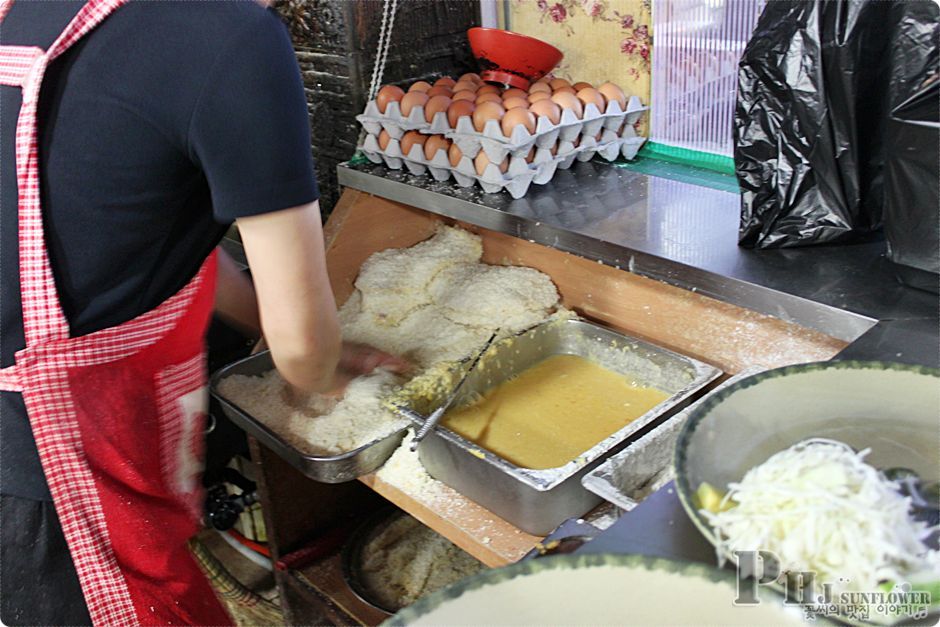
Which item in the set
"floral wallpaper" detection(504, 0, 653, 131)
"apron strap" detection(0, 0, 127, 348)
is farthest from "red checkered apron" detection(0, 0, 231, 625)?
"floral wallpaper" detection(504, 0, 653, 131)

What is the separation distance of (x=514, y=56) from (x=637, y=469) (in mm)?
1117

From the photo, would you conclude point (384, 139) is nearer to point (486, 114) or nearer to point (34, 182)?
point (486, 114)

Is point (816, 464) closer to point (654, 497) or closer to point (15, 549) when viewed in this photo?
point (654, 497)

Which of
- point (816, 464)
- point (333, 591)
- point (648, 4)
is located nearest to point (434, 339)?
point (333, 591)

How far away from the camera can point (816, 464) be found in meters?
0.59

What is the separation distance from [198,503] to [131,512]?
→ 19 centimetres

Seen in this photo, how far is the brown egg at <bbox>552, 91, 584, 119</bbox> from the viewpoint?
172cm

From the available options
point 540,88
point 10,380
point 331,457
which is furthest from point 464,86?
point 10,380

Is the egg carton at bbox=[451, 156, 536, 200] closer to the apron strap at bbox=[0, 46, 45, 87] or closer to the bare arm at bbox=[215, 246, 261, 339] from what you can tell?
the bare arm at bbox=[215, 246, 261, 339]

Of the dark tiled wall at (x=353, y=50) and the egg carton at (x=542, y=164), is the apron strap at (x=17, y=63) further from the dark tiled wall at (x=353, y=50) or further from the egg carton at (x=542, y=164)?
the dark tiled wall at (x=353, y=50)

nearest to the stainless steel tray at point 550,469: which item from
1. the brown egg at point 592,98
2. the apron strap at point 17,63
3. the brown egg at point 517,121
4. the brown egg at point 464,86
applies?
the brown egg at point 517,121

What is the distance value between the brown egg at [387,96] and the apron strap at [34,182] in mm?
923

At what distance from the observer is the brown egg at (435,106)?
5.75ft

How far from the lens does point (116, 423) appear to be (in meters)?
1.15
